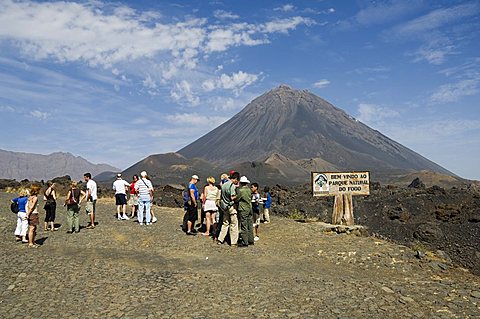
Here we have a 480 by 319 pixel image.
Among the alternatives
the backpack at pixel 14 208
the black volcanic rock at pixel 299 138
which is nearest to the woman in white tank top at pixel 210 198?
the backpack at pixel 14 208

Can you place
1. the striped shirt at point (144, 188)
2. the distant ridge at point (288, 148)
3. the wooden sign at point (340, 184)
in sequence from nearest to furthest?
1. the striped shirt at point (144, 188)
2. the wooden sign at point (340, 184)
3. the distant ridge at point (288, 148)

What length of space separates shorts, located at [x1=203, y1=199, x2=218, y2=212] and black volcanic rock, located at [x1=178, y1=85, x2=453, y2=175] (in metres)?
95.6

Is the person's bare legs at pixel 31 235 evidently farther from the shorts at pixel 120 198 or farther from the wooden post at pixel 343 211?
the wooden post at pixel 343 211

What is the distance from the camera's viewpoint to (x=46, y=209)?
12594 millimetres

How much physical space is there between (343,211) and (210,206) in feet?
15.1

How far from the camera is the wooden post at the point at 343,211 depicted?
46.7 feet

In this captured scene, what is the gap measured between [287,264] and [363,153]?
119826 mm

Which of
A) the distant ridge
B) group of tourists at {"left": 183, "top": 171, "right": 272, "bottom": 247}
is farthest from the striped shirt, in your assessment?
the distant ridge

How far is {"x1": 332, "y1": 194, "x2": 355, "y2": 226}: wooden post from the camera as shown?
14.2 metres

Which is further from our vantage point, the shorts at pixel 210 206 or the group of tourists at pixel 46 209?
the shorts at pixel 210 206

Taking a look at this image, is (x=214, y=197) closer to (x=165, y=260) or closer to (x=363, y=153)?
(x=165, y=260)

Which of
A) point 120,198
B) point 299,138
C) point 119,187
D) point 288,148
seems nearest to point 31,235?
point 119,187

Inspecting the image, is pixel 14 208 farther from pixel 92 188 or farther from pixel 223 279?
pixel 223 279

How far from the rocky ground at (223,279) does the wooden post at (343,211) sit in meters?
1.97
